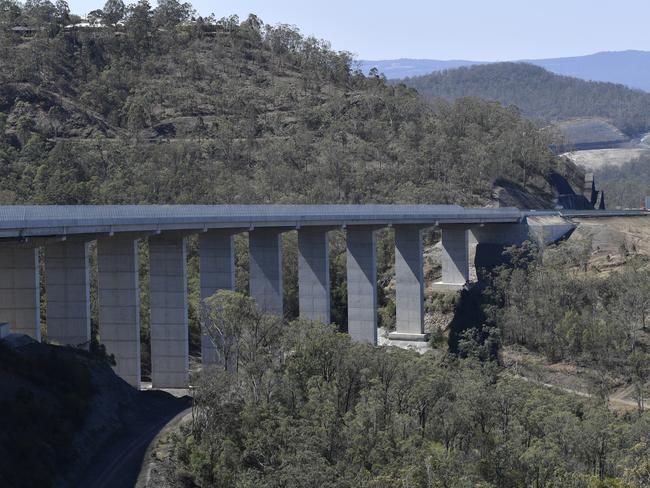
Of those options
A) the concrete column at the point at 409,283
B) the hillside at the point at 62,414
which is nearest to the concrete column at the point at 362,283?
the concrete column at the point at 409,283

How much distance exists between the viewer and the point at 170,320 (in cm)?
5244

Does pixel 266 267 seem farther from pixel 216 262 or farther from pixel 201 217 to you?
pixel 201 217

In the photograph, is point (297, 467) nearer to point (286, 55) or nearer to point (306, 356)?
point (306, 356)

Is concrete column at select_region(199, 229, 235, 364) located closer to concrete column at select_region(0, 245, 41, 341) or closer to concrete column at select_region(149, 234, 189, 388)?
concrete column at select_region(149, 234, 189, 388)

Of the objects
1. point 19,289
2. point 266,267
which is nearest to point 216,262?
point 266,267

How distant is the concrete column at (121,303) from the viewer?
49.7 meters

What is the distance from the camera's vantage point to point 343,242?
8712 centimetres

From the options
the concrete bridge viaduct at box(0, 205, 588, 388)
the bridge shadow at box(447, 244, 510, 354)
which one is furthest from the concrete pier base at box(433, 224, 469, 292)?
the concrete bridge viaduct at box(0, 205, 588, 388)

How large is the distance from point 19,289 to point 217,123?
73.8 m

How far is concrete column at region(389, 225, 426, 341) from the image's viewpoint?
71.9 metres

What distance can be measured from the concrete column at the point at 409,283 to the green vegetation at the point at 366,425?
939 inches

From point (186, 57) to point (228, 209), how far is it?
77750 mm

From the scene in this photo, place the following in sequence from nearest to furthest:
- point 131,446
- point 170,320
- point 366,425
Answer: point 366,425 → point 131,446 → point 170,320

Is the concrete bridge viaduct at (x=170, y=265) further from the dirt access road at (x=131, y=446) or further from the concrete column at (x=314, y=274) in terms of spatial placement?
the dirt access road at (x=131, y=446)
